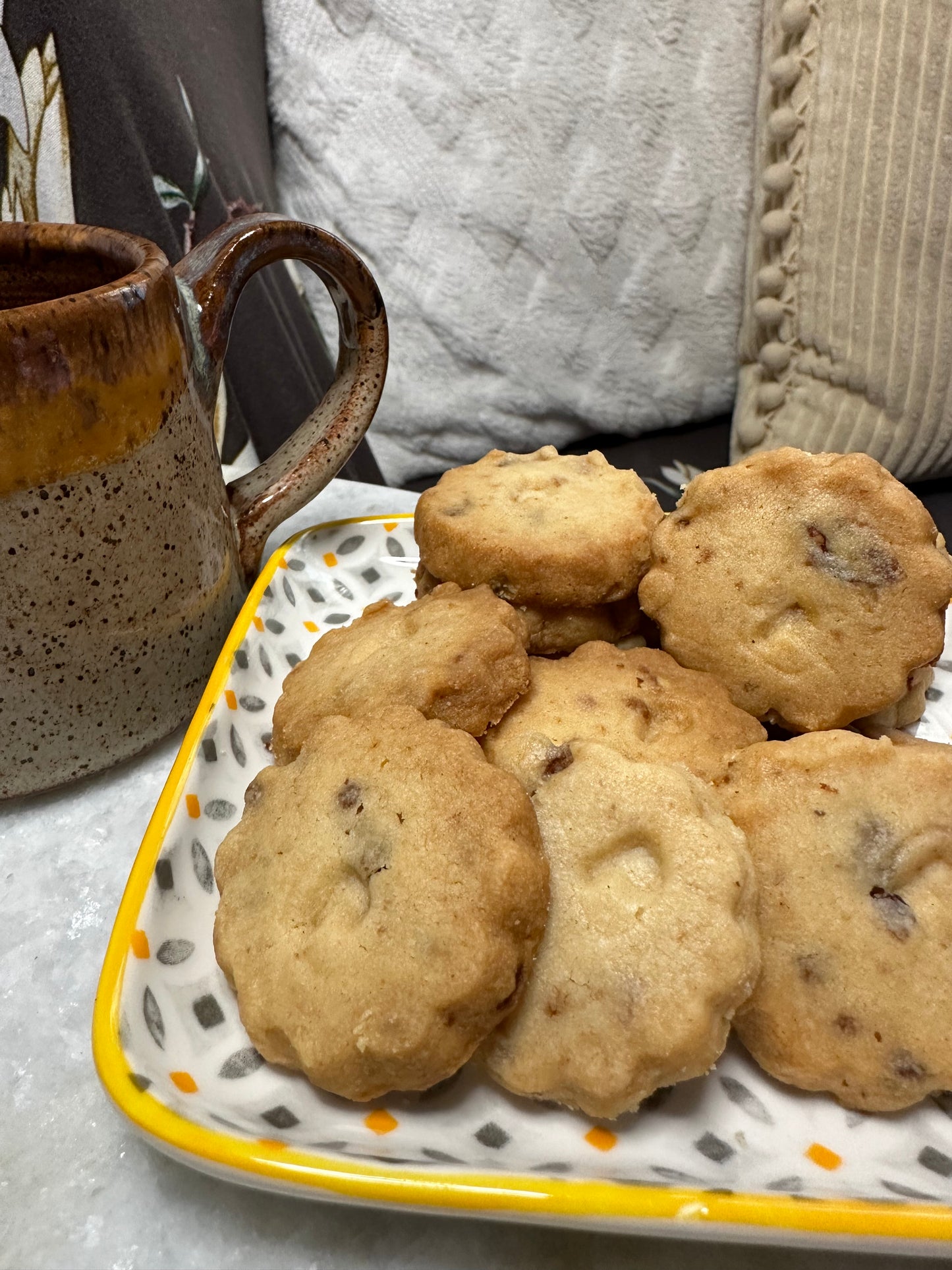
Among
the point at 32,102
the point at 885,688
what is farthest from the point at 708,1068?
the point at 32,102

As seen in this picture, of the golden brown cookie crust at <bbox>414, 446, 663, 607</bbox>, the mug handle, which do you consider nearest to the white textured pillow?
the mug handle

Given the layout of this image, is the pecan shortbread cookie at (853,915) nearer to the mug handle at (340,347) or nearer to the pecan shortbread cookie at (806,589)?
the pecan shortbread cookie at (806,589)

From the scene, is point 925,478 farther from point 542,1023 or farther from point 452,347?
point 542,1023

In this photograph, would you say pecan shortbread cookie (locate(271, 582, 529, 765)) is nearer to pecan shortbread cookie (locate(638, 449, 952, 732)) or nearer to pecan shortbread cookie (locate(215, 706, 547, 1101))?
pecan shortbread cookie (locate(215, 706, 547, 1101))

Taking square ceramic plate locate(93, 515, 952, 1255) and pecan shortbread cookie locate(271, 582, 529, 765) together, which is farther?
pecan shortbread cookie locate(271, 582, 529, 765)

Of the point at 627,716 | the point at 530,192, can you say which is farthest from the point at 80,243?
the point at 530,192

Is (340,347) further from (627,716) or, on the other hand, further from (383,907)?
(383,907)

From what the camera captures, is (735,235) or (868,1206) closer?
(868,1206)
